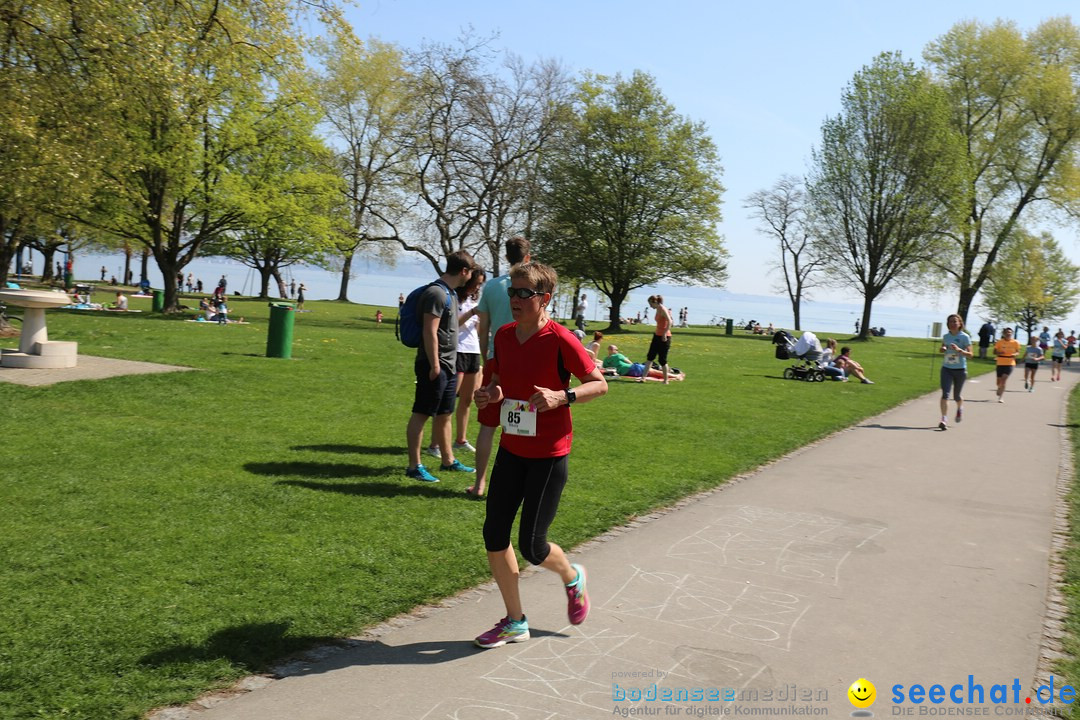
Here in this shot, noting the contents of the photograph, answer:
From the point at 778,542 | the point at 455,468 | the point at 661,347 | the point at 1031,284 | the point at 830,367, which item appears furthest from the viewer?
the point at 1031,284

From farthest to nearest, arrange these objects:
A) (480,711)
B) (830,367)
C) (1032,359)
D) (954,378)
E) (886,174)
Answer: (886,174)
(1032,359)
(830,367)
(954,378)
(480,711)

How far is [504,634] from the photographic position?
4332 mm

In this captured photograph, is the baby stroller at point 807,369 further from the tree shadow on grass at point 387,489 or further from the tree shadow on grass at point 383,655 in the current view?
the tree shadow on grass at point 383,655

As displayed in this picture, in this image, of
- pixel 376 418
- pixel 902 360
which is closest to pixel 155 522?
pixel 376 418

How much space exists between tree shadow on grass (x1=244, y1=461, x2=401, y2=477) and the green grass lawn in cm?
4

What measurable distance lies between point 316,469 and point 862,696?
5328 mm

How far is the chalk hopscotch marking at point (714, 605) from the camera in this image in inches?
185

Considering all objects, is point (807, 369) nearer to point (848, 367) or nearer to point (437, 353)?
point (848, 367)

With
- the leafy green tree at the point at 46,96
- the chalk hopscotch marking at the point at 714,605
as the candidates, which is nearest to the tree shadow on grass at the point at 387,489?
the chalk hopscotch marking at the point at 714,605

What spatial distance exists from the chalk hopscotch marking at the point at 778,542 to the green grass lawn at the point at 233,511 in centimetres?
72

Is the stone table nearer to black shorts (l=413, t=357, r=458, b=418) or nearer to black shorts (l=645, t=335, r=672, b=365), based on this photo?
black shorts (l=413, t=357, r=458, b=418)

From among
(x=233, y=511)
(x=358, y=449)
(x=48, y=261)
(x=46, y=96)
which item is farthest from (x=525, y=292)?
(x=48, y=261)

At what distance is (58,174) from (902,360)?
1201 inches

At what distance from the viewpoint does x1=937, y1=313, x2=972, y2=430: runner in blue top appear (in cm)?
1387
